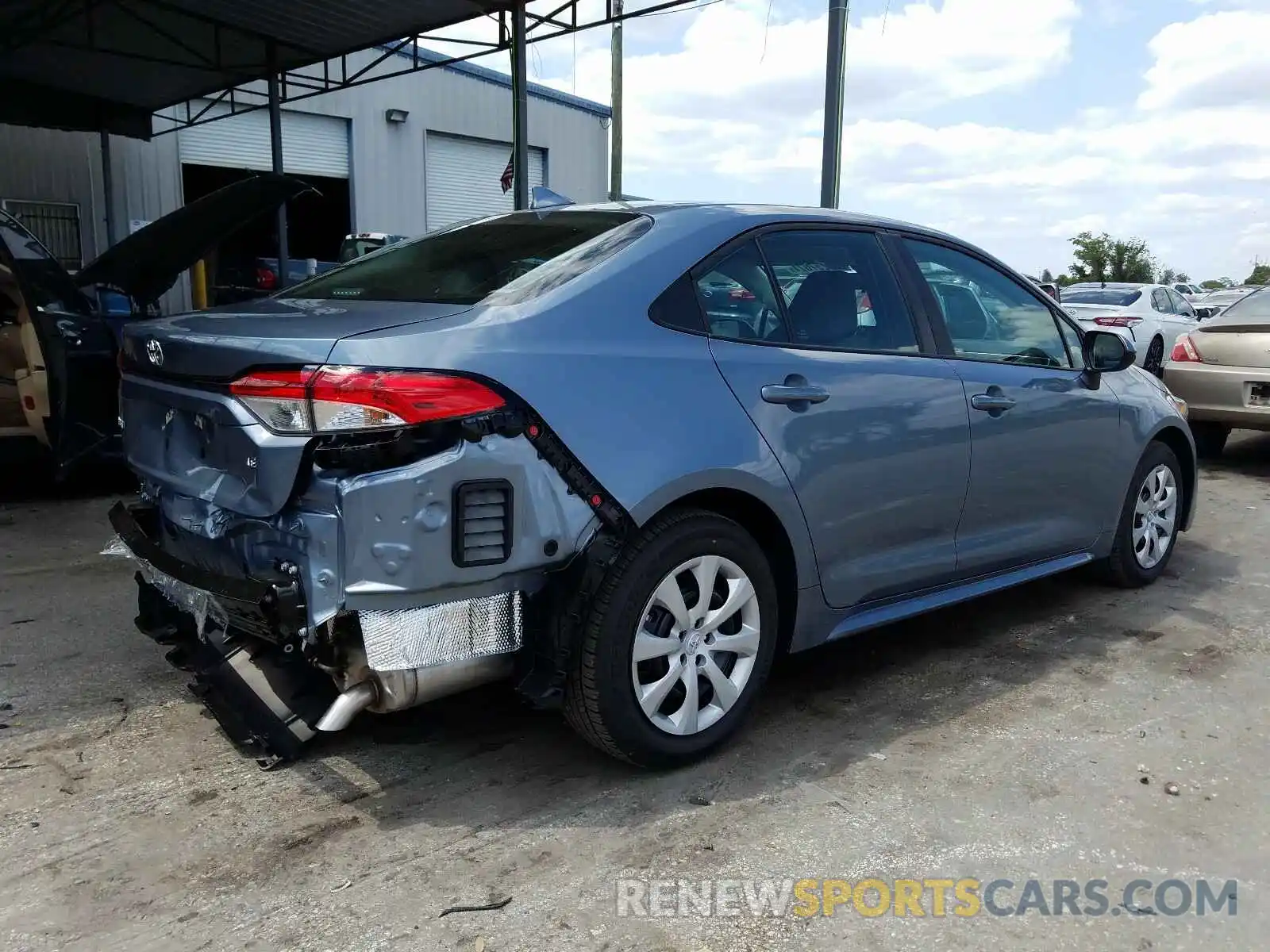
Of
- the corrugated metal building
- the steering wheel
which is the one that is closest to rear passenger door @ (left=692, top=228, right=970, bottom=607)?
the steering wheel

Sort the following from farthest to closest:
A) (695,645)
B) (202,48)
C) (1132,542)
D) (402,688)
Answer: (202,48) < (1132,542) < (695,645) < (402,688)

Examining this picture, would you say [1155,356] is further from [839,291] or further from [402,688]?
[402,688]

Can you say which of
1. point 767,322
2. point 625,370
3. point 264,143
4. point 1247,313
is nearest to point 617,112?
point 264,143

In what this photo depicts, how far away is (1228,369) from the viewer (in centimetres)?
792

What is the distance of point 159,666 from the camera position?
3896 mm

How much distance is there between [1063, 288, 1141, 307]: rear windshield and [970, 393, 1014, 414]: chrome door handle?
1239 cm

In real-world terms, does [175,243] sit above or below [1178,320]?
above

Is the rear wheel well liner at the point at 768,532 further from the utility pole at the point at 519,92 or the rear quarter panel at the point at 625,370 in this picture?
the utility pole at the point at 519,92

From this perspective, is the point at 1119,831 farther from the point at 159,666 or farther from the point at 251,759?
the point at 159,666

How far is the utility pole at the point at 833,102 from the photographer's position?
766cm

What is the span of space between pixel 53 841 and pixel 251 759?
0.58m

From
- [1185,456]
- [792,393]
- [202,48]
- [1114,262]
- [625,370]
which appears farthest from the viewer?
[1114,262]

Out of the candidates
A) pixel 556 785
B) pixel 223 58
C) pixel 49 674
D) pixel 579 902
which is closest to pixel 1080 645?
pixel 556 785

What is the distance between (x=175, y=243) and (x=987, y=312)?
4817 mm
